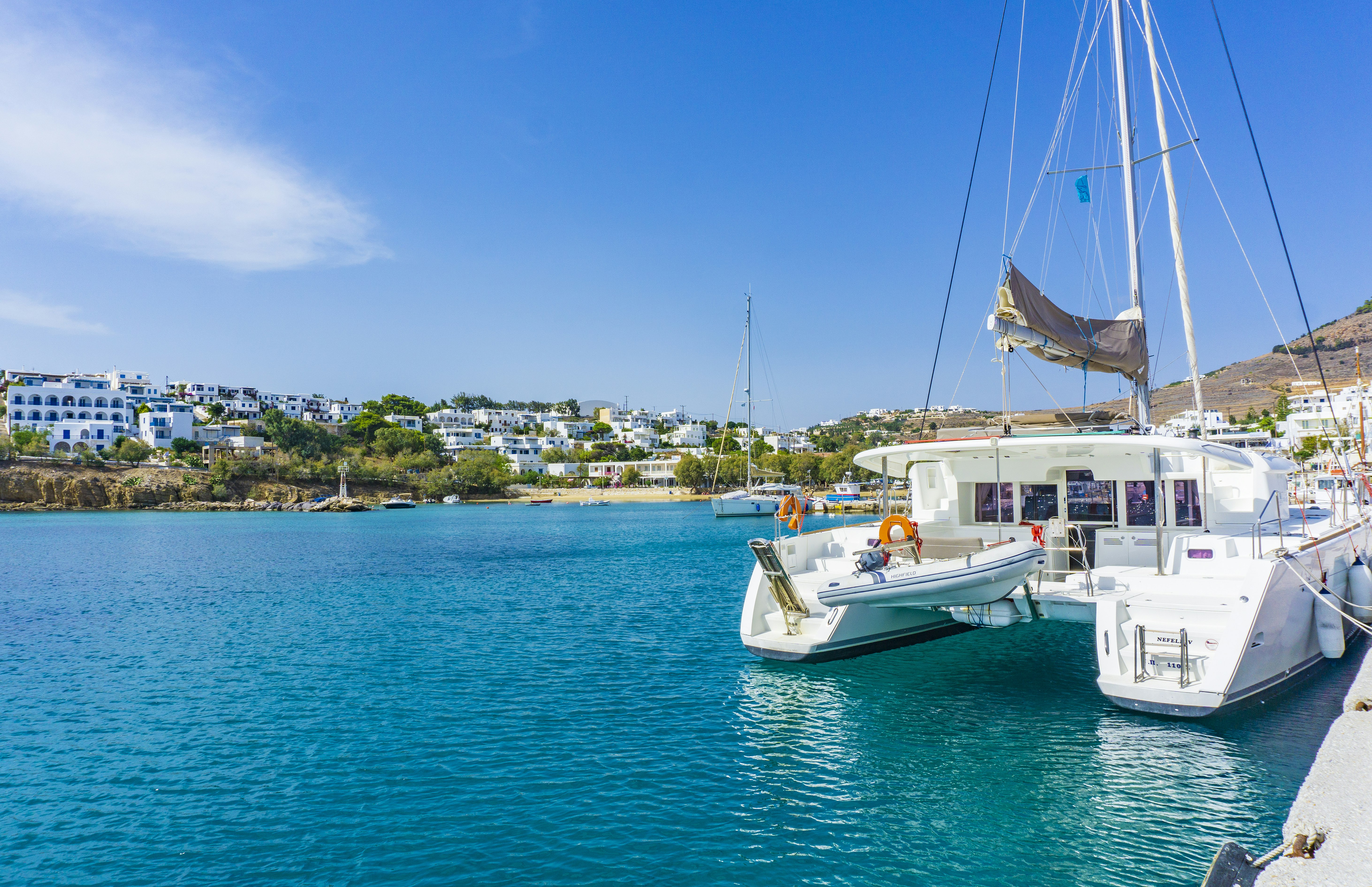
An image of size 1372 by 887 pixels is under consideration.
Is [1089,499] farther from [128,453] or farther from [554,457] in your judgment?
[554,457]

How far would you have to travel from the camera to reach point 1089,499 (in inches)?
514

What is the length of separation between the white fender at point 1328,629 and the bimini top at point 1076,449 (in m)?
2.06

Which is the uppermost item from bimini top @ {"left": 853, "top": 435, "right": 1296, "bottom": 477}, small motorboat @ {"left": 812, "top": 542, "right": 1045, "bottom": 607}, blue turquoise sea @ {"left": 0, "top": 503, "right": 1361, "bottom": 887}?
bimini top @ {"left": 853, "top": 435, "right": 1296, "bottom": 477}

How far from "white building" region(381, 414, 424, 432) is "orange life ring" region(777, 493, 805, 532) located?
130 meters

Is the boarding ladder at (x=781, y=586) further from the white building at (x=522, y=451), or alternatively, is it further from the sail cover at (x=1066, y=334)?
the white building at (x=522, y=451)

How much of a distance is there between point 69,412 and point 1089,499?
13226 cm

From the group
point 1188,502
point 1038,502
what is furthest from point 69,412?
point 1188,502

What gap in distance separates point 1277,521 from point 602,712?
9904 millimetres

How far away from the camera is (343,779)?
26.5 feet

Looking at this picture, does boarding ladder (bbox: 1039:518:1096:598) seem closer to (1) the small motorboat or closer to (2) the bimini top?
(1) the small motorboat

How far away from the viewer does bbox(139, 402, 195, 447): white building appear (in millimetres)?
106312

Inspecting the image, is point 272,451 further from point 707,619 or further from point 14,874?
point 14,874

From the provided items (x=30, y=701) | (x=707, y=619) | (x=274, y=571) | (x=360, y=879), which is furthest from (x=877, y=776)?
(x=274, y=571)

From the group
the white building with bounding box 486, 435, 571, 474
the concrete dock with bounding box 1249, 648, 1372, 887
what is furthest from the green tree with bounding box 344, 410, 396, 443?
the concrete dock with bounding box 1249, 648, 1372, 887
